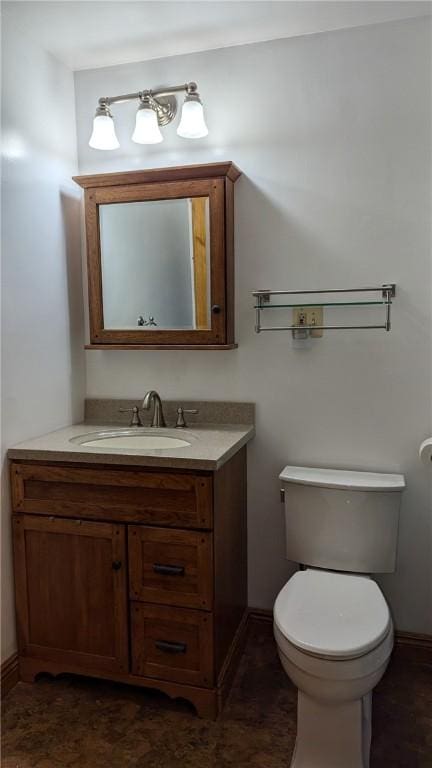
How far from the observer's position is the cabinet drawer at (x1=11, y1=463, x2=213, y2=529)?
1644 millimetres

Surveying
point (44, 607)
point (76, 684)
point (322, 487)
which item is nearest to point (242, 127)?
point (322, 487)

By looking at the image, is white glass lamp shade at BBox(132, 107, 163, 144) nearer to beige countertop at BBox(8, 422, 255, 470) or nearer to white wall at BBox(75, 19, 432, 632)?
white wall at BBox(75, 19, 432, 632)

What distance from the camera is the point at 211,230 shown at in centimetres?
198

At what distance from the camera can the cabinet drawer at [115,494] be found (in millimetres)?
1644

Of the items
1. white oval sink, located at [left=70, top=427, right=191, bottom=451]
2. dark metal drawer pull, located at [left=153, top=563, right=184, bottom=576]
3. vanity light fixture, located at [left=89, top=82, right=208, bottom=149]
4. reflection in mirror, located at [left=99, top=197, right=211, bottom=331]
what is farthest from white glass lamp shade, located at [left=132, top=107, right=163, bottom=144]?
dark metal drawer pull, located at [left=153, top=563, right=184, bottom=576]

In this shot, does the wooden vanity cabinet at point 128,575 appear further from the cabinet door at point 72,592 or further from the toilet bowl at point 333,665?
the toilet bowl at point 333,665

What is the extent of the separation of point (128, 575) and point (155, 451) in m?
0.43

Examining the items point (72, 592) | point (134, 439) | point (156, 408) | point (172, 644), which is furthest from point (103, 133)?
point (172, 644)

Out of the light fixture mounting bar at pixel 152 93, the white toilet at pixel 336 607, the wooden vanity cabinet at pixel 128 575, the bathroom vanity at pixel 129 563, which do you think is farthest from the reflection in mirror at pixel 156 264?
the white toilet at pixel 336 607

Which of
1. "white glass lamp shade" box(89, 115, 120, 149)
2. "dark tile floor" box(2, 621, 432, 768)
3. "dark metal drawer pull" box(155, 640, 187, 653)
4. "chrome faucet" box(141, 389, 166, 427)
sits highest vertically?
"white glass lamp shade" box(89, 115, 120, 149)

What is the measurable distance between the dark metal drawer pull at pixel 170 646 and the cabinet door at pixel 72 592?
0.41 ft

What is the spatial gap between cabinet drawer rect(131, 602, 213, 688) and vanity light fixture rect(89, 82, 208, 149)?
5.54 feet

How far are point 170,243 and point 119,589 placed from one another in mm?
1292

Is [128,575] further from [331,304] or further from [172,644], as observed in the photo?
[331,304]
